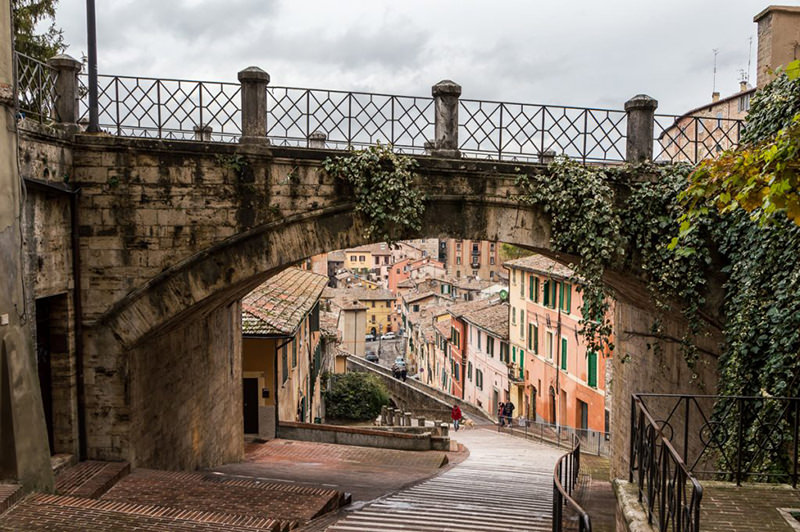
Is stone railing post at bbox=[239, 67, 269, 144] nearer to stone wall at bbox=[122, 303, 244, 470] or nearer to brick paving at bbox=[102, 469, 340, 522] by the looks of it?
stone wall at bbox=[122, 303, 244, 470]

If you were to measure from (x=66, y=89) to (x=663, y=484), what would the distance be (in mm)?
8764

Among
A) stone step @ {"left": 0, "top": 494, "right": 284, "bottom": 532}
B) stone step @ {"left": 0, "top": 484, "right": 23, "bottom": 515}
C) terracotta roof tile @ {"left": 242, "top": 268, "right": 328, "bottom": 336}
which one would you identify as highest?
terracotta roof tile @ {"left": 242, "top": 268, "right": 328, "bottom": 336}

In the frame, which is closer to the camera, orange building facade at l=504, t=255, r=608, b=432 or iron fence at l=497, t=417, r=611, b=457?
iron fence at l=497, t=417, r=611, b=457

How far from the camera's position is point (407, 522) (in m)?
8.22

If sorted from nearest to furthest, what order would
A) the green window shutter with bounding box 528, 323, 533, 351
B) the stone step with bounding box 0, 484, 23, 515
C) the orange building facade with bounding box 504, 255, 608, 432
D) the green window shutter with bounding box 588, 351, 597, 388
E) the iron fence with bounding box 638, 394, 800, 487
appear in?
the stone step with bounding box 0, 484, 23, 515, the iron fence with bounding box 638, 394, 800, 487, the green window shutter with bounding box 588, 351, 597, 388, the orange building facade with bounding box 504, 255, 608, 432, the green window shutter with bounding box 528, 323, 533, 351

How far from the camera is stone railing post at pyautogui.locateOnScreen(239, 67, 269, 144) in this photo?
9.13 metres

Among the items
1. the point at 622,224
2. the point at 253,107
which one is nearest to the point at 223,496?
the point at 253,107

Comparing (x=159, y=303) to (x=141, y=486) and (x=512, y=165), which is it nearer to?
(x=141, y=486)

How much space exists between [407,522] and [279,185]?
4.73 meters

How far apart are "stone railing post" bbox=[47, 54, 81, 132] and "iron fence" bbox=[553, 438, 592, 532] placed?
25.4ft

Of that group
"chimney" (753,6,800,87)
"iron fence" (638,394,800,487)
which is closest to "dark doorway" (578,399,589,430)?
"iron fence" (638,394,800,487)

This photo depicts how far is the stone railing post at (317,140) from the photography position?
30.3 feet

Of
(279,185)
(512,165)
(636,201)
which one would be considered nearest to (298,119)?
(279,185)

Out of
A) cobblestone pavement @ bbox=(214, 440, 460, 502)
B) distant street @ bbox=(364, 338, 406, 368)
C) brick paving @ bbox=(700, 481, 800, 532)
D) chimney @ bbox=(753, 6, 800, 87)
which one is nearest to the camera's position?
brick paving @ bbox=(700, 481, 800, 532)
